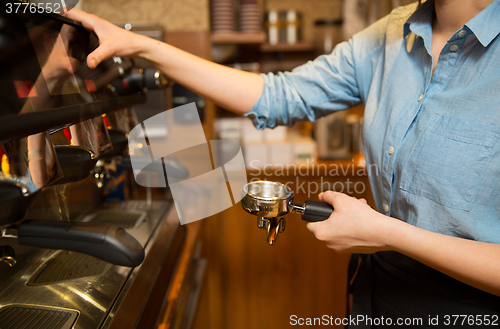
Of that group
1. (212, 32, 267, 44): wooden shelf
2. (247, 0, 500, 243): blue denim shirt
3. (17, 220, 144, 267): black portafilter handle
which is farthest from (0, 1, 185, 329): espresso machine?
(212, 32, 267, 44): wooden shelf

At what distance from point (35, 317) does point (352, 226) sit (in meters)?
0.51

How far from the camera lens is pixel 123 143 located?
76cm

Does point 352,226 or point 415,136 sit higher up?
point 415,136

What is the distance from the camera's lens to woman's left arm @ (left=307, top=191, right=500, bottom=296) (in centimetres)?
50

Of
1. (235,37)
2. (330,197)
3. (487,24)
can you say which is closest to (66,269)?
(330,197)

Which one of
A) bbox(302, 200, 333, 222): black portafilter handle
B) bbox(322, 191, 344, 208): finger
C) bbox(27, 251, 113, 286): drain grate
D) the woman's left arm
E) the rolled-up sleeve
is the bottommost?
bbox(27, 251, 113, 286): drain grate

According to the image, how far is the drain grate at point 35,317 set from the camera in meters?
0.49

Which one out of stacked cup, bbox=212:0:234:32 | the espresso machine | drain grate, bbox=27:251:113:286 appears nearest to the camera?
the espresso machine

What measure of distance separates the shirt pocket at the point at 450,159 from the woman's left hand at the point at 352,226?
9 centimetres

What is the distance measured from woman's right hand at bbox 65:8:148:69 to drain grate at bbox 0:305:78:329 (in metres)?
0.40

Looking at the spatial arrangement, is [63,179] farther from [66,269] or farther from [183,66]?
[183,66]

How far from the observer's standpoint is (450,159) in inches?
21.2

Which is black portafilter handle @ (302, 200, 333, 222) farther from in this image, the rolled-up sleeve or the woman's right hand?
the woman's right hand

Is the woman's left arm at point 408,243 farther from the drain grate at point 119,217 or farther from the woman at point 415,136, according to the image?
the drain grate at point 119,217
